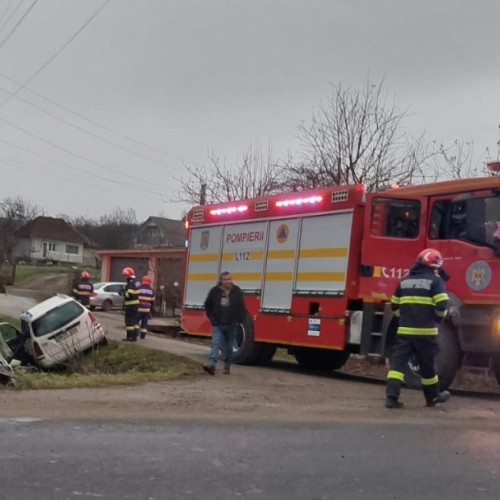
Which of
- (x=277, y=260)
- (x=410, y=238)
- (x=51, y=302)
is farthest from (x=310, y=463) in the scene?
(x=51, y=302)

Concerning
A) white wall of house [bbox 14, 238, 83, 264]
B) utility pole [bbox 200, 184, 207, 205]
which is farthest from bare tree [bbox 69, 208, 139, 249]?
utility pole [bbox 200, 184, 207, 205]

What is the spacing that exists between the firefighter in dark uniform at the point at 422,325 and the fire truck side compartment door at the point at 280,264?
4.34 meters

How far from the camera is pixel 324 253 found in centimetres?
1230

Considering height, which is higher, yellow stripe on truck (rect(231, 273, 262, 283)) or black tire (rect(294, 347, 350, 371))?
yellow stripe on truck (rect(231, 273, 262, 283))

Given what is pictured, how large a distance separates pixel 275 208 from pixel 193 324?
10.4 ft

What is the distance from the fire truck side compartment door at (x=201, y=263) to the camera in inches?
586

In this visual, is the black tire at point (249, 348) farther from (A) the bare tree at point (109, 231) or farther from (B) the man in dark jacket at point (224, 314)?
(A) the bare tree at point (109, 231)

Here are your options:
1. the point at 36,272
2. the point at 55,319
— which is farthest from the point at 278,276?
the point at 36,272

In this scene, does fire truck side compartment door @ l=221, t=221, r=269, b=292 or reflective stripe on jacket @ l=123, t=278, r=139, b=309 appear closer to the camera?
fire truck side compartment door @ l=221, t=221, r=269, b=292

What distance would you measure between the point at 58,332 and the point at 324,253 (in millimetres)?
5654

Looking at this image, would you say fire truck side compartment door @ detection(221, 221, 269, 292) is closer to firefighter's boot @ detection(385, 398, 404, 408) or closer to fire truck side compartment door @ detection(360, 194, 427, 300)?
fire truck side compartment door @ detection(360, 194, 427, 300)

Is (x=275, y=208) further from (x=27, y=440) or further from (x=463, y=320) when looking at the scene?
(x=27, y=440)

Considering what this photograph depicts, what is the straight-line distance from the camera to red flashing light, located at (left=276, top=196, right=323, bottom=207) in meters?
12.6

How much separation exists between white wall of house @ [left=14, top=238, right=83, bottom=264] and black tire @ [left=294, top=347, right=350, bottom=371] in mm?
77768
